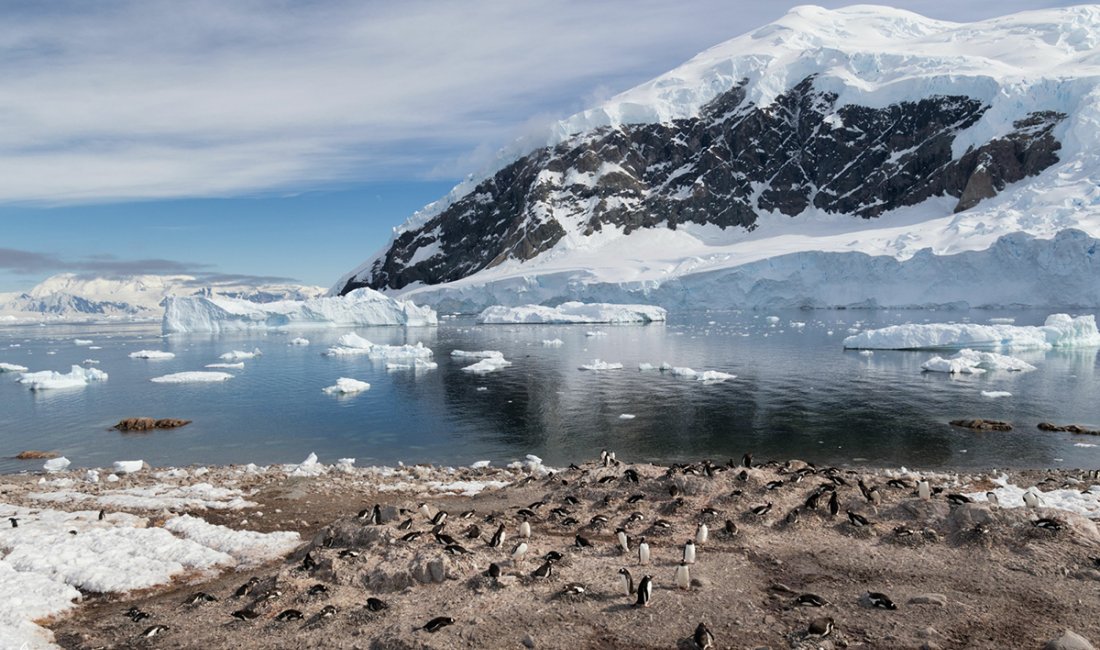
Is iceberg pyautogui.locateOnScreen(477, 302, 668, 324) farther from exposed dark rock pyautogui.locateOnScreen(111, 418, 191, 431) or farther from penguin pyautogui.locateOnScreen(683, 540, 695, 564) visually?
penguin pyautogui.locateOnScreen(683, 540, 695, 564)

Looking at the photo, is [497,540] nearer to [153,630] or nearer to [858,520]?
[153,630]

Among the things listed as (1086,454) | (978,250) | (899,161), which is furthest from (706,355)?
(899,161)

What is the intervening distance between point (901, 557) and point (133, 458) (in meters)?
23.3

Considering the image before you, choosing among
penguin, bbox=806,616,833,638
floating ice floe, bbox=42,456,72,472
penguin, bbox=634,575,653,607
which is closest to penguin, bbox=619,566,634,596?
penguin, bbox=634,575,653,607

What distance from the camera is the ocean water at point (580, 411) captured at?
25016 mm

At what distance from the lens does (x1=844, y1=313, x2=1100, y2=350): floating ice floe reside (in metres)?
47.0

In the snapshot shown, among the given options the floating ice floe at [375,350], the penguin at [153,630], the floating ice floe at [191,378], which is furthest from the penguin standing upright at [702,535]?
the floating ice floe at [375,350]

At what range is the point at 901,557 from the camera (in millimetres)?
11188

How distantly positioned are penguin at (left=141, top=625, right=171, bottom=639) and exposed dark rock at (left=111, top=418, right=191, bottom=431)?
22505 millimetres

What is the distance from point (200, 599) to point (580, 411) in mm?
22266

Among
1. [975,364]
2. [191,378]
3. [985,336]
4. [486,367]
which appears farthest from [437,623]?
[985,336]

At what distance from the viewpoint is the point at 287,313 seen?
278ft

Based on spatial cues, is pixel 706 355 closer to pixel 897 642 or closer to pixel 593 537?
pixel 593 537

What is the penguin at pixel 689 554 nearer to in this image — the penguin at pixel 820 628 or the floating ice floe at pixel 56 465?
the penguin at pixel 820 628
